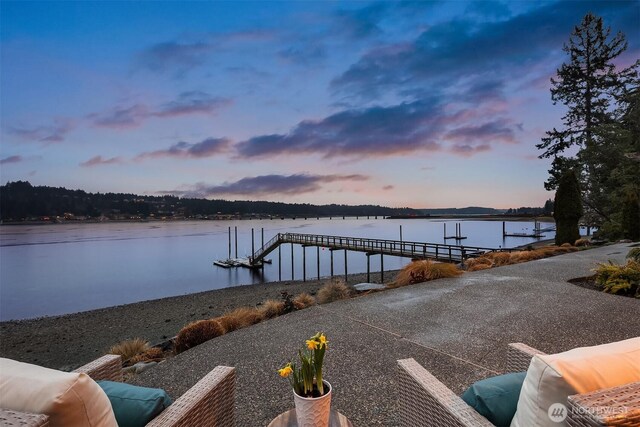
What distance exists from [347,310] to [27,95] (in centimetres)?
1421

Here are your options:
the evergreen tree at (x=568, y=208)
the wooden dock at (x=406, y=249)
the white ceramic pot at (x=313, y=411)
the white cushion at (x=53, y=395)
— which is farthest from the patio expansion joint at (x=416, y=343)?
the evergreen tree at (x=568, y=208)

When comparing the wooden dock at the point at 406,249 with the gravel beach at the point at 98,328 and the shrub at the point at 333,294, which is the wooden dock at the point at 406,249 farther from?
the shrub at the point at 333,294

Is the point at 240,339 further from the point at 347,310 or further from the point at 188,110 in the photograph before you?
the point at 188,110

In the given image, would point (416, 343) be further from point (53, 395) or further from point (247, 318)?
point (53, 395)

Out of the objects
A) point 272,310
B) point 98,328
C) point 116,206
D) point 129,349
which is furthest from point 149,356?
point 116,206

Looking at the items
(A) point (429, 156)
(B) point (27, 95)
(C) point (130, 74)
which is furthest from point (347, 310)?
(A) point (429, 156)

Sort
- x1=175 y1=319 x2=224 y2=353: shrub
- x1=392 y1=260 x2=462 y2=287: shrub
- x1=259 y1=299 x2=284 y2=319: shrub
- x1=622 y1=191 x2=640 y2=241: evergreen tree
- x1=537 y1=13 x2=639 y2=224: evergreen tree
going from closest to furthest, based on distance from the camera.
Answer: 1. x1=175 y1=319 x2=224 y2=353: shrub
2. x1=259 y1=299 x2=284 y2=319: shrub
3. x1=392 y1=260 x2=462 y2=287: shrub
4. x1=622 y1=191 x2=640 y2=241: evergreen tree
5. x1=537 y1=13 x2=639 y2=224: evergreen tree

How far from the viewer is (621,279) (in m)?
6.14

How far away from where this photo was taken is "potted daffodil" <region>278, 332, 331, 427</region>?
5.44 feet

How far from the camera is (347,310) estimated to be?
5.73 m

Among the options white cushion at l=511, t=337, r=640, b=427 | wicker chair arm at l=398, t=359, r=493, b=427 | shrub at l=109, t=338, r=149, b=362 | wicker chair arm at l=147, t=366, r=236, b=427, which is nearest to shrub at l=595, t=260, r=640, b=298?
wicker chair arm at l=398, t=359, r=493, b=427

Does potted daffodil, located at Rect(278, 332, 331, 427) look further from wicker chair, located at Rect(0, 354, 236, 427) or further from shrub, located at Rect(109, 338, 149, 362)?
shrub, located at Rect(109, 338, 149, 362)

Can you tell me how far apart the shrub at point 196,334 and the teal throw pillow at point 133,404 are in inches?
154

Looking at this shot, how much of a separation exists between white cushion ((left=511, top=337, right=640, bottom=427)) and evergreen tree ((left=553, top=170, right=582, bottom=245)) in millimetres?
17419
